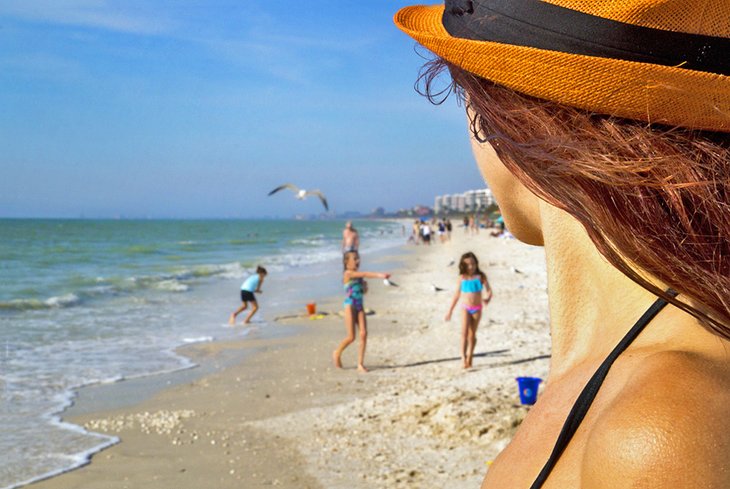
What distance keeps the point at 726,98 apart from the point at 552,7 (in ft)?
0.73

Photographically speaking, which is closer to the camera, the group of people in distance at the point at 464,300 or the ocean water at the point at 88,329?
the ocean water at the point at 88,329

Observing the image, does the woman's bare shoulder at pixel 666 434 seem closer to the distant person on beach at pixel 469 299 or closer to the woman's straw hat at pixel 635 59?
the woman's straw hat at pixel 635 59

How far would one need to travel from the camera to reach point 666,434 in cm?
74

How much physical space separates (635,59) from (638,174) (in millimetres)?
134

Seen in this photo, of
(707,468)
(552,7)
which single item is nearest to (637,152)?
(552,7)

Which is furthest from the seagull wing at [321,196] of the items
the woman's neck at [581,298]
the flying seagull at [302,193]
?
the woman's neck at [581,298]

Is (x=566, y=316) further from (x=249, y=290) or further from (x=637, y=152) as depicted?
(x=249, y=290)

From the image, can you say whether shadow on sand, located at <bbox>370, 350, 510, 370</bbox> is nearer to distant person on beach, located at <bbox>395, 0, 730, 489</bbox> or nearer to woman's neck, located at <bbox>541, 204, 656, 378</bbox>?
woman's neck, located at <bbox>541, 204, 656, 378</bbox>

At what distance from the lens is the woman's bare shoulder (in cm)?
73

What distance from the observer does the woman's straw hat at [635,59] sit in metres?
0.83

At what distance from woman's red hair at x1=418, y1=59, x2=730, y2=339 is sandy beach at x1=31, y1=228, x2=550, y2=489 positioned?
530 centimetres

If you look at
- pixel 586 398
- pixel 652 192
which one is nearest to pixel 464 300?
pixel 586 398

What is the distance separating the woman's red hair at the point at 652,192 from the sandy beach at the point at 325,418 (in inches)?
209

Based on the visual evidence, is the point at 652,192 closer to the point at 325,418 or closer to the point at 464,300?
the point at 325,418
